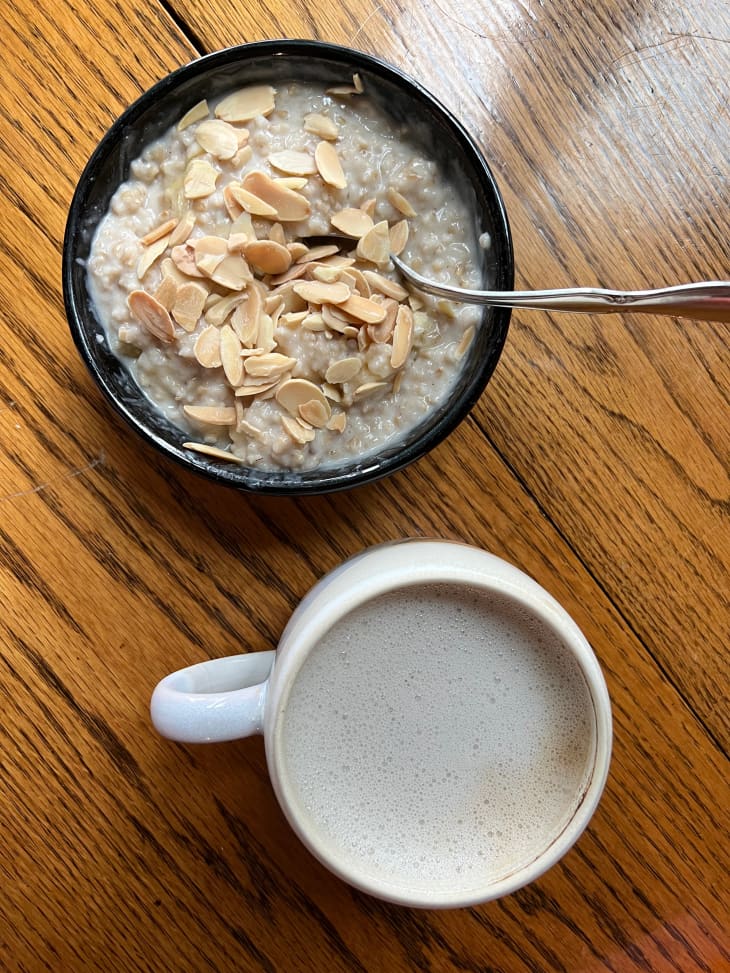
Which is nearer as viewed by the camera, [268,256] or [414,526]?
Result: [268,256]

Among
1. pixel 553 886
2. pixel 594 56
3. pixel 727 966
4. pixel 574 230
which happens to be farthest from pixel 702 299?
pixel 727 966

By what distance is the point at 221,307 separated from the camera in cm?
74

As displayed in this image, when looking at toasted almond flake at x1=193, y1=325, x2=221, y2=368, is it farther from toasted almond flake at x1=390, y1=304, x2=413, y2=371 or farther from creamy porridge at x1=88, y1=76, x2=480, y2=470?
toasted almond flake at x1=390, y1=304, x2=413, y2=371

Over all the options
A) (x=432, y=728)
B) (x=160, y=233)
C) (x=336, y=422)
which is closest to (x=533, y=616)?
(x=432, y=728)

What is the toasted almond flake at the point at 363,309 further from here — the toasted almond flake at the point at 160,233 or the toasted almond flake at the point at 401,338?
the toasted almond flake at the point at 160,233

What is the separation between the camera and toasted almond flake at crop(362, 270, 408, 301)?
75 centimetres

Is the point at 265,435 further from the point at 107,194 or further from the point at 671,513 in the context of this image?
the point at 671,513

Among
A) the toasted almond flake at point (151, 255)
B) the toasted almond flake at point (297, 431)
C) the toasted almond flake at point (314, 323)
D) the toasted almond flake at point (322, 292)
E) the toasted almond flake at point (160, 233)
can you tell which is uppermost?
the toasted almond flake at point (160, 233)

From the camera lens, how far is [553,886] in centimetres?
88

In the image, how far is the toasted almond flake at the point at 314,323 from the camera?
2.43 feet

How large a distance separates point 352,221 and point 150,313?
19 centimetres

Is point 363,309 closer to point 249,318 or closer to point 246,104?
point 249,318

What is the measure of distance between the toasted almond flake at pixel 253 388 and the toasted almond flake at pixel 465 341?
16 centimetres

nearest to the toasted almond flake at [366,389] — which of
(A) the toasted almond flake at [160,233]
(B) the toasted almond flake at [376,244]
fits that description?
(B) the toasted almond flake at [376,244]
